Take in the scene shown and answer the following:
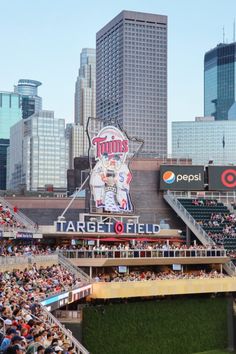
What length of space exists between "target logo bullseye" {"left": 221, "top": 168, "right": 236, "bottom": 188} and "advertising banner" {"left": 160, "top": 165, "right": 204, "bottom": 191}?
213cm

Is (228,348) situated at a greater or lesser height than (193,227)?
lesser

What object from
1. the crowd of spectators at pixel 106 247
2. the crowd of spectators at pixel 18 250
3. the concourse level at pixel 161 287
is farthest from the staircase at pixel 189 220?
the crowd of spectators at pixel 18 250

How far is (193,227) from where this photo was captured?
64.8m

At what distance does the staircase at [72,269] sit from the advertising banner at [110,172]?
996 cm

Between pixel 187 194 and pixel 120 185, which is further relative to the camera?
pixel 187 194

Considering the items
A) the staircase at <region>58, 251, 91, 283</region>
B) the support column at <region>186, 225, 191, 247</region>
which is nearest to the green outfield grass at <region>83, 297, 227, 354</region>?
the staircase at <region>58, 251, 91, 283</region>

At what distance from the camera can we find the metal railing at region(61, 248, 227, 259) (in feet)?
172

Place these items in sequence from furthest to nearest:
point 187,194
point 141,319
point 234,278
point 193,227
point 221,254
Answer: point 187,194 → point 193,227 → point 221,254 → point 234,278 → point 141,319

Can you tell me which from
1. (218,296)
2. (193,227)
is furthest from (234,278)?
(193,227)

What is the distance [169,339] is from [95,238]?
11218 mm

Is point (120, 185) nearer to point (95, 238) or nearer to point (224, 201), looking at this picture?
point (95, 238)

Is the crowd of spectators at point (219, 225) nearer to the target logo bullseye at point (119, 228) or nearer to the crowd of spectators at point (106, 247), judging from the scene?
the crowd of spectators at point (106, 247)

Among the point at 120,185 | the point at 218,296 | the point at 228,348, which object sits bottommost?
the point at 228,348

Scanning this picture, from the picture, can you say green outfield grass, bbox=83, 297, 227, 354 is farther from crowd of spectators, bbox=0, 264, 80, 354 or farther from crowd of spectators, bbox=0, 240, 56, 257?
crowd of spectators, bbox=0, 240, 56, 257
